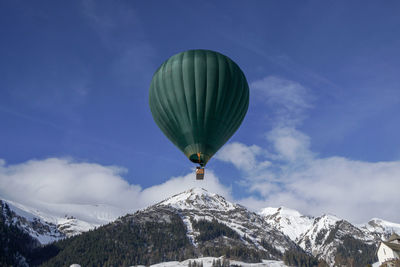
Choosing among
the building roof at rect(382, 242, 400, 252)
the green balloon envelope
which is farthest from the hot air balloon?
the building roof at rect(382, 242, 400, 252)

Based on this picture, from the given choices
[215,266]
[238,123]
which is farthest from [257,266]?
[238,123]

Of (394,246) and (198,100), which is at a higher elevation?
(198,100)

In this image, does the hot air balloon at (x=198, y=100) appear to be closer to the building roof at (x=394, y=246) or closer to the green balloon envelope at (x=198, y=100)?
the green balloon envelope at (x=198, y=100)

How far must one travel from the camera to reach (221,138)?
1326 inches

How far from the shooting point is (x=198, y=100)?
32406 millimetres

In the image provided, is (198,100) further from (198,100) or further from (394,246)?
(394,246)

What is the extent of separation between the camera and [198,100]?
3241cm

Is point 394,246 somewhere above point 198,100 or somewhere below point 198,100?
below

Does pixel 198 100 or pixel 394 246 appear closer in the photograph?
pixel 198 100

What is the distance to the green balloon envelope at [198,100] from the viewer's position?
105 feet

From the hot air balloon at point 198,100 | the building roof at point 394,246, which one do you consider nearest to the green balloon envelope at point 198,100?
the hot air balloon at point 198,100

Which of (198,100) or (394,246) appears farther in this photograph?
(394,246)

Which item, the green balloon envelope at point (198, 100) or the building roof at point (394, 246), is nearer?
the green balloon envelope at point (198, 100)

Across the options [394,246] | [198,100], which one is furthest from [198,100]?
[394,246]
